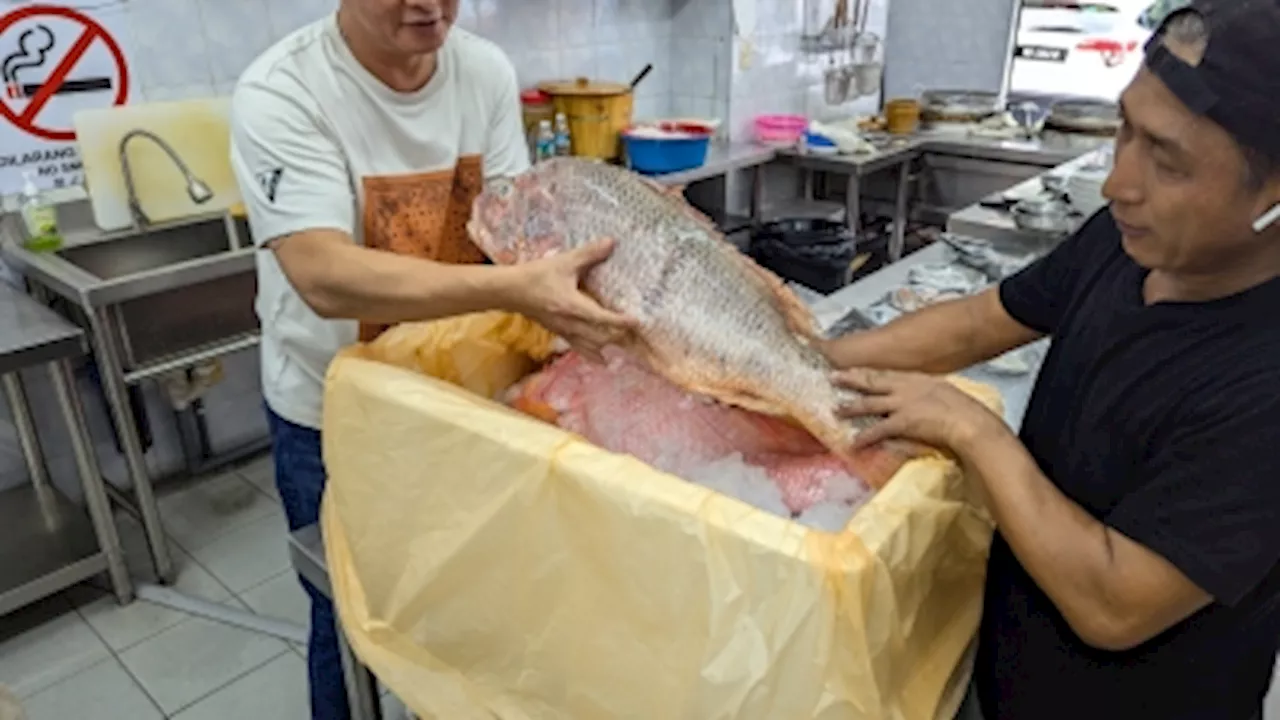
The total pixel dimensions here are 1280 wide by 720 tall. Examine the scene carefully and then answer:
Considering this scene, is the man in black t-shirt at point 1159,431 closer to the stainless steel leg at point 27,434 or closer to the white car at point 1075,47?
the stainless steel leg at point 27,434

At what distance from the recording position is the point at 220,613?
2.49 m

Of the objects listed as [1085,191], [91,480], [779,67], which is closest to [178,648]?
[91,480]

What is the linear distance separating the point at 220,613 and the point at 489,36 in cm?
223

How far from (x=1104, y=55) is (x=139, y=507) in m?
4.69

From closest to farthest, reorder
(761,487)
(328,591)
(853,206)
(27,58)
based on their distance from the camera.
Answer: (761,487)
(328,591)
(27,58)
(853,206)

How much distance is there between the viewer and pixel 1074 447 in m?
0.92

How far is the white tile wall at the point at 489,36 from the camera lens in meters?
2.69

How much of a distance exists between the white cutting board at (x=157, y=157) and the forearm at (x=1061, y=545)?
2507 millimetres

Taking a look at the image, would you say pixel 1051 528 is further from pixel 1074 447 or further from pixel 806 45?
pixel 806 45

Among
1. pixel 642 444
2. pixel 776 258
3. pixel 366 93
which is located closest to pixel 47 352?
pixel 366 93

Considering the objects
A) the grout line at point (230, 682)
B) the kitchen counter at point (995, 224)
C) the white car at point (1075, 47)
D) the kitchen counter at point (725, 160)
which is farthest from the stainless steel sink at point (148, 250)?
the white car at point (1075, 47)

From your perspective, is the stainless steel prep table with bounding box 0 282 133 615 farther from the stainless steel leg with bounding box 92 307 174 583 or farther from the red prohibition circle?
the red prohibition circle

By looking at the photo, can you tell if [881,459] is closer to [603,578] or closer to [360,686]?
[603,578]

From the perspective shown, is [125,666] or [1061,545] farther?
[125,666]
